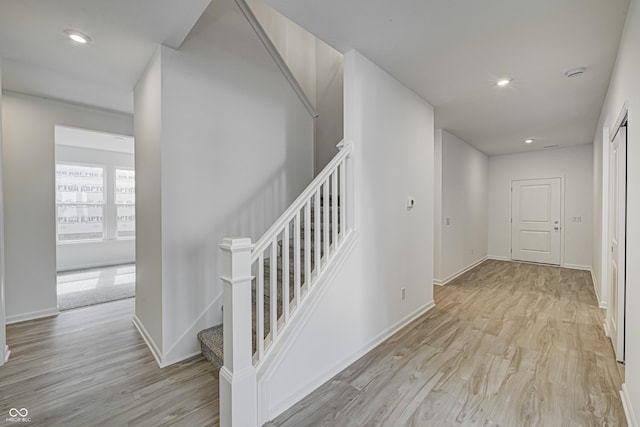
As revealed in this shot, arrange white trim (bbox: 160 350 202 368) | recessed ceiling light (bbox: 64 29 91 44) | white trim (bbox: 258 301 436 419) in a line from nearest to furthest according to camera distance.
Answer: white trim (bbox: 258 301 436 419), recessed ceiling light (bbox: 64 29 91 44), white trim (bbox: 160 350 202 368)

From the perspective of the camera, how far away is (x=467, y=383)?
211cm

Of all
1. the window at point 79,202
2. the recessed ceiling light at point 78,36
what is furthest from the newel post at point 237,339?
the window at point 79,202

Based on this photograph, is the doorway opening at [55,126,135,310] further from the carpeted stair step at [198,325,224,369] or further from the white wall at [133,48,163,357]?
the carpeted stair step at [198,325,224,369]

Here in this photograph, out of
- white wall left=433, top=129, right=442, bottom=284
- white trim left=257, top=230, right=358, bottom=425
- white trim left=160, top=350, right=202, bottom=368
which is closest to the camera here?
white trim left=257, top=230, right=358, bottom=425

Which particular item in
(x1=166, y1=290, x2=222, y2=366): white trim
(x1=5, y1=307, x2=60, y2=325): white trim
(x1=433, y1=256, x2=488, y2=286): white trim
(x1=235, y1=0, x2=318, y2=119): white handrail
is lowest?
(x1=5, y1=307, x2=60, y2=325): white trim

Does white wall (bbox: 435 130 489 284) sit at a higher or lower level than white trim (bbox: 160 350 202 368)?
higher

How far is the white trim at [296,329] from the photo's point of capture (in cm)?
171

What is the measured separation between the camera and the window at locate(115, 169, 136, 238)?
22.7ft

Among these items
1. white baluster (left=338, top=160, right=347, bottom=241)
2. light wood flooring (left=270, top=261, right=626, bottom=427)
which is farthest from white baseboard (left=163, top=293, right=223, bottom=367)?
white baluster (left=338, top=160, right=347, bottom=241)

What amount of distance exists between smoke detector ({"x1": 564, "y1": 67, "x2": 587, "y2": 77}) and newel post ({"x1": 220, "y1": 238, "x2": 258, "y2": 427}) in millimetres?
3221

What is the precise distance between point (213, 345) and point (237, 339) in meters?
0.85

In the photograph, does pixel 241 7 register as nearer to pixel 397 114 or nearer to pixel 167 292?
pixel 397 114

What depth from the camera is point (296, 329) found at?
75.0 inches

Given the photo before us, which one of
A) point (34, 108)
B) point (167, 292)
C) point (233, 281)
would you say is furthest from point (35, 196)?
point (233, 281)
